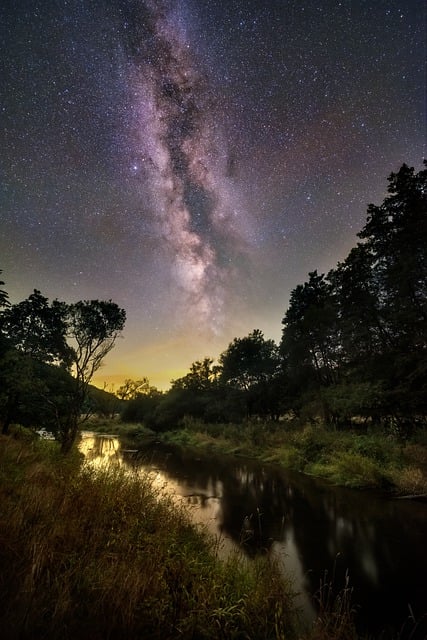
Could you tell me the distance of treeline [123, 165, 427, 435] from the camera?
18.1 m

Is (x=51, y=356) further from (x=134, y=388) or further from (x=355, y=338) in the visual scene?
(x=134, y=388)

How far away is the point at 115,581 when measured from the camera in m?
3.62

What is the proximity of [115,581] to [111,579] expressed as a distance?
10cm

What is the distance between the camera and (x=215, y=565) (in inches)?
225

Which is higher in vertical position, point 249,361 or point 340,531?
point 249,361

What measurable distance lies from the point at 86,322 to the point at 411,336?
1933 centimetres

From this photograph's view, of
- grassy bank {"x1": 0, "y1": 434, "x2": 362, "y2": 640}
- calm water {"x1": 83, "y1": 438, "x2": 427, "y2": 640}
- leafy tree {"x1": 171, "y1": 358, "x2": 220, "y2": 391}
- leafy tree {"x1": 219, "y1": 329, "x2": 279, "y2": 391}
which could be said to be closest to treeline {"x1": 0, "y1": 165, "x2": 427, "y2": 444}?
calm water {"x1": 83, "y1": 438, "x2": 427, "y2": 640}

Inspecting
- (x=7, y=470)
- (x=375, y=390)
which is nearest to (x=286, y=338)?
(x=375, y=390)

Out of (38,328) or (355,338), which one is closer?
(38,328)

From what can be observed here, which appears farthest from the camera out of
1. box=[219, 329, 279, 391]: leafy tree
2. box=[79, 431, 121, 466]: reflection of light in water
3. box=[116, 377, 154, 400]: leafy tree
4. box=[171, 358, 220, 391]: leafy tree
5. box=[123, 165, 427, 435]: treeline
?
box=[116, 377, 154, 400]: leafy tree

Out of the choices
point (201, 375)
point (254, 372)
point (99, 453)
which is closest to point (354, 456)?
point (99, 453)

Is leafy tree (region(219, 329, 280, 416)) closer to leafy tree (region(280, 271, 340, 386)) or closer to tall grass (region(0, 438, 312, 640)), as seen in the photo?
leafy tree (region(280, 271, 340, 386))

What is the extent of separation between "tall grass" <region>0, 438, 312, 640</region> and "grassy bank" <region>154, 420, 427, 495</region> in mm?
11026

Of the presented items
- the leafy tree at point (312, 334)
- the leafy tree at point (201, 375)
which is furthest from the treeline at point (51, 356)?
the leafy tree at point (201, 375)
